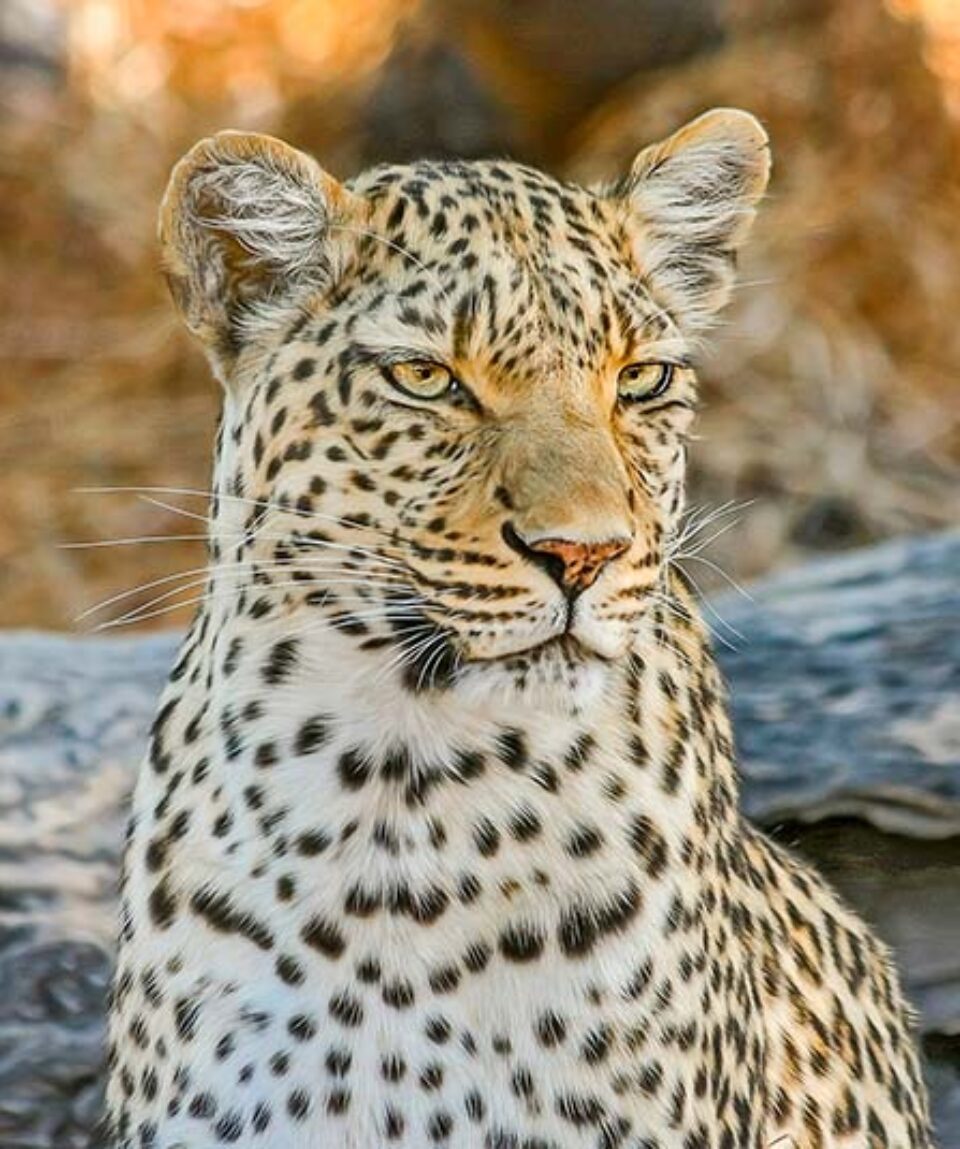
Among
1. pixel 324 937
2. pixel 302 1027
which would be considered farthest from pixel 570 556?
pixel 302 1027

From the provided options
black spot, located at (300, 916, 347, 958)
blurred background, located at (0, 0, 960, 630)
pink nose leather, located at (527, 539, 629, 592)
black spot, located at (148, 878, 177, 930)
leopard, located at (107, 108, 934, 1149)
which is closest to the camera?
pink nose leather, located at (527, 539, 629, 592)

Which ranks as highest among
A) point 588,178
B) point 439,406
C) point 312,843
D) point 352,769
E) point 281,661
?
point 588,178

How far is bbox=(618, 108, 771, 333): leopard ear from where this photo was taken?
15.1 feet

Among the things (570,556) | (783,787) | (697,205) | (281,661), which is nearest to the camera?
(570,556)

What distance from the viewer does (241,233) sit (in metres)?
4.39

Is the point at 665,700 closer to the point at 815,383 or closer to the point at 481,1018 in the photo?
the point at 481,1018

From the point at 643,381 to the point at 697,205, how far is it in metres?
0.46

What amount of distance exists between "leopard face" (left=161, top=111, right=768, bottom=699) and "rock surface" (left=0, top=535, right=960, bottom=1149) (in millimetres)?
1813

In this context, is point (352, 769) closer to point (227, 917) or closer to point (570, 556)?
point (227, 917)

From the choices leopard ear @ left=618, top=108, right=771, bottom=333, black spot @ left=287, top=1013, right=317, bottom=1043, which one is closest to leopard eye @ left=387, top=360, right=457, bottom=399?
leopard ear @ left=618, top=108, right=771, bottom=333

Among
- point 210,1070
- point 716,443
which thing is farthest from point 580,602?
point 716,443

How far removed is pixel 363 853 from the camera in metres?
4.30

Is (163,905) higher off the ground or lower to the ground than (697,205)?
lower

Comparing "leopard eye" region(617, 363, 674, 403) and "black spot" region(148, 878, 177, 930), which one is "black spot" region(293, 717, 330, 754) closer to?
"black spot" region(148, 878, 177, 930)
